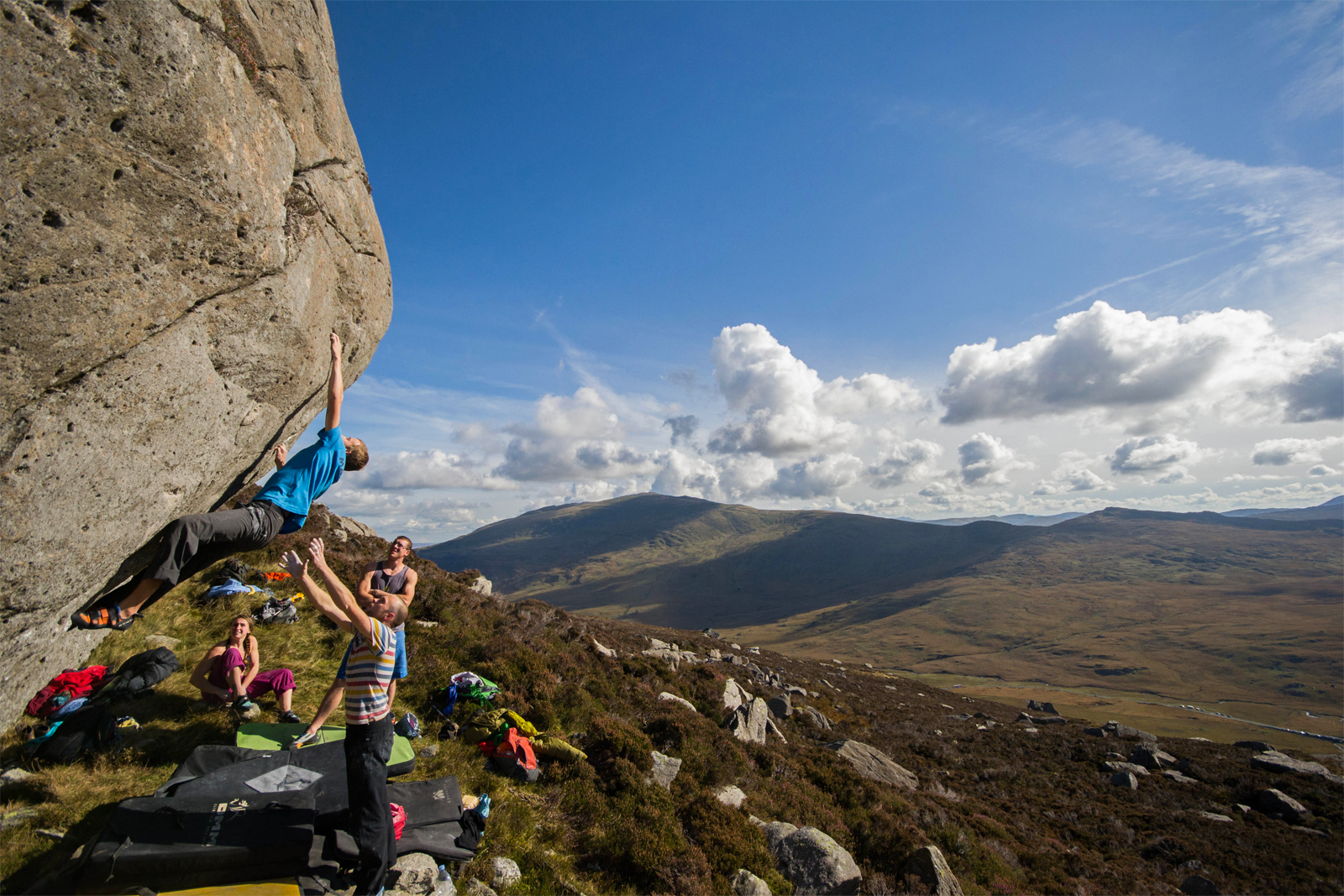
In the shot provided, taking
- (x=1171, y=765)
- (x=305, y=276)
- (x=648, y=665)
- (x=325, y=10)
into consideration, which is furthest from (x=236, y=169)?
(x=1171, y=765)

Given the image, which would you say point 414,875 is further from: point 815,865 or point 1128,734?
point 1128,734

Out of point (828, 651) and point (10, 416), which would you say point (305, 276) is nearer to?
point (10, 416)

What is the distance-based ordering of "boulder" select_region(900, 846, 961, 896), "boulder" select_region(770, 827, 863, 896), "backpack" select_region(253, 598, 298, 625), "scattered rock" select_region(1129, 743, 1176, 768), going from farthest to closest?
1. "scattered rock" select_region(1129, 743, 1176, 768)
2. "backpack" select_region(253, 598, 298, 625)
3. "boulder" select_region(900, 846, 961, 896)
4. "boulder" select_region(770, 827, 863, 896)

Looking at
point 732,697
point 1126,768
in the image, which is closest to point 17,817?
point 732,697

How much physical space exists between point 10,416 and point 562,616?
1738 centimetres

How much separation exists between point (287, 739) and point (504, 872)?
3.78 meters

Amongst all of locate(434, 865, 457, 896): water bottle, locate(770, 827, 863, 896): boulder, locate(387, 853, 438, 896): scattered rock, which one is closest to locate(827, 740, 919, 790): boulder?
locate(770, 827, 863, 896): boulder

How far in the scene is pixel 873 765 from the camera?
16.8m

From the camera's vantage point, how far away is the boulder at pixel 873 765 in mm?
16281

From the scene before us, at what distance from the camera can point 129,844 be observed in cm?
454

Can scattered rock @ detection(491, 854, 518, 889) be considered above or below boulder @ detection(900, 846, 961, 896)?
above

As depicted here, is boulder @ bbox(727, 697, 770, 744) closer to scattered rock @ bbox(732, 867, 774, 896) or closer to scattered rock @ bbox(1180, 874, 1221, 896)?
scattered rock @ bbox(732, 867, 774, 896)

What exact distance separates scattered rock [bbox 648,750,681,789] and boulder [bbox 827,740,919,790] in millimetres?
8570

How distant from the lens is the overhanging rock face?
4500 mm
